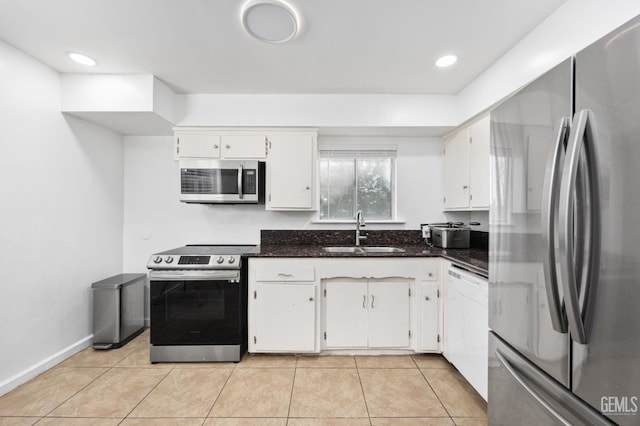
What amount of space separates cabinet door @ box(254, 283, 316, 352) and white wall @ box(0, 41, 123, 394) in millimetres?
1638

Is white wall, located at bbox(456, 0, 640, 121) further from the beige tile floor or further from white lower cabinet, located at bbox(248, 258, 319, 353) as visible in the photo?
the beige tile floor

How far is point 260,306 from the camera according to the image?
7.57 ft

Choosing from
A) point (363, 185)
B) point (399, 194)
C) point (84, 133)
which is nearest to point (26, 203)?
point (84, 133)

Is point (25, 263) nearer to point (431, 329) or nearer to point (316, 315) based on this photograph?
point (316, 315)

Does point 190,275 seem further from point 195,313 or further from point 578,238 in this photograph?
point 578,238

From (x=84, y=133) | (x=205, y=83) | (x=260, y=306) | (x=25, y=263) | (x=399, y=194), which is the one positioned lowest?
(x=260, y=306)

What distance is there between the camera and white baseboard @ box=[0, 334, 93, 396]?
6.14 ft

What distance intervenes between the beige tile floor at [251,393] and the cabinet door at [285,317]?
0.45 ft

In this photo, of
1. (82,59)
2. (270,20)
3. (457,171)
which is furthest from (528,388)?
(82,59)

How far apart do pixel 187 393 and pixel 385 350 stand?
5.22 feet

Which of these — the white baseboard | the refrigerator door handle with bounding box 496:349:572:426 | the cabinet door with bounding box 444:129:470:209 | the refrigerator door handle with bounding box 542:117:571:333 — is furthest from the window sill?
the white baseboard

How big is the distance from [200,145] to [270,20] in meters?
1.43

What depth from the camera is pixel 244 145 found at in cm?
264

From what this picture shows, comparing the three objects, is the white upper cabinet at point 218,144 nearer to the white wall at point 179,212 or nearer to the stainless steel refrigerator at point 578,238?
the white wall at point 179,212
